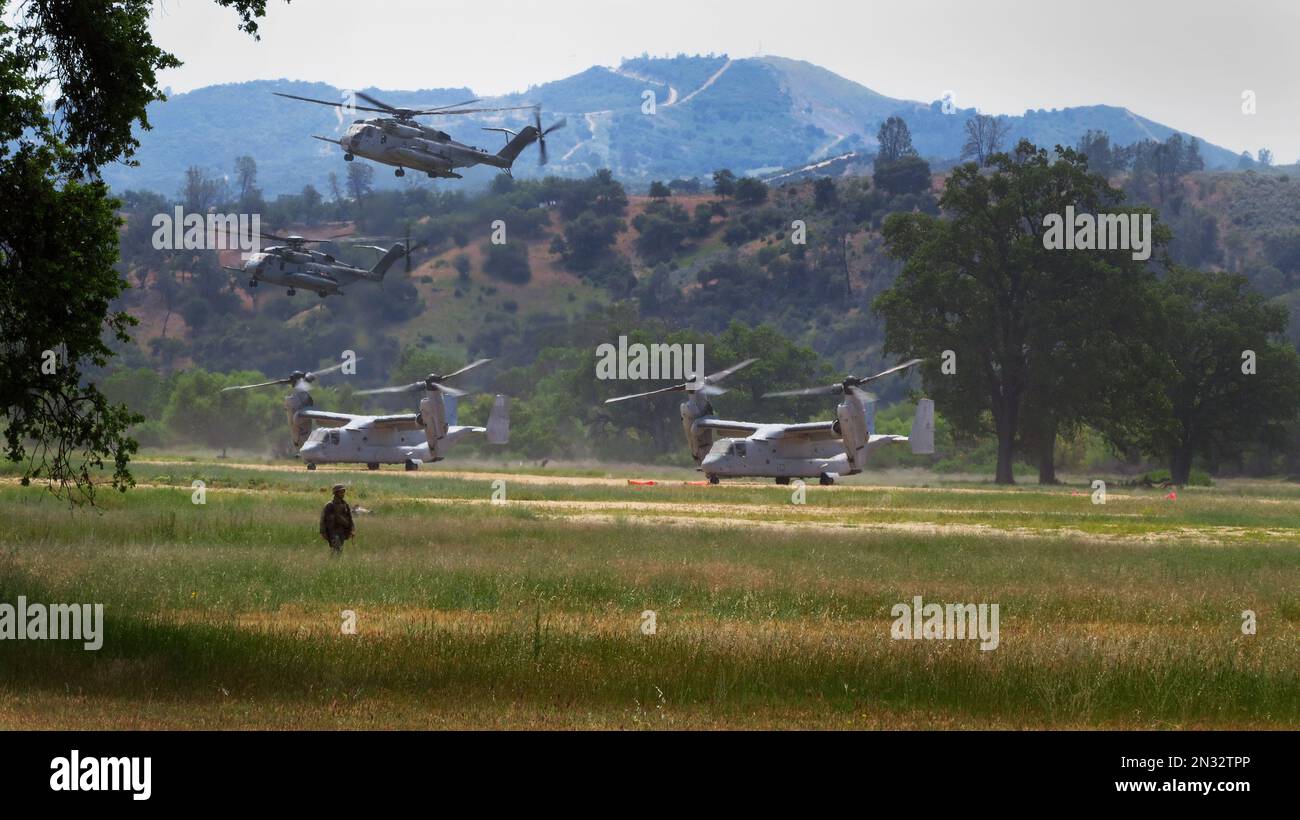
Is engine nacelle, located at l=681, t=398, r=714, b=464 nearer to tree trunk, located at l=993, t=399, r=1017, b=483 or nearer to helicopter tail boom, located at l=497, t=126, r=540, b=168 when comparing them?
helicopter tail boom, located at l=497, t=126, r=540, b=168

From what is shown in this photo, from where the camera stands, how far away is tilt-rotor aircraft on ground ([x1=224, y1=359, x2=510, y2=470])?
87.4m

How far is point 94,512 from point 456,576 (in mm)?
16339

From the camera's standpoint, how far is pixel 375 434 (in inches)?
3524

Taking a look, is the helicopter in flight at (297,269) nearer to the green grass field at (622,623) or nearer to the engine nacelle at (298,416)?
the engine nacelle at (298,416)

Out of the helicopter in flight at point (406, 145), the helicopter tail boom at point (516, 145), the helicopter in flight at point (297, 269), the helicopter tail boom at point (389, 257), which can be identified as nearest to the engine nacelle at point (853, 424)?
the helicopter tail boom at point (516, 145)

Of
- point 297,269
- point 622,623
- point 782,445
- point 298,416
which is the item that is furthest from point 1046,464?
point 622,623

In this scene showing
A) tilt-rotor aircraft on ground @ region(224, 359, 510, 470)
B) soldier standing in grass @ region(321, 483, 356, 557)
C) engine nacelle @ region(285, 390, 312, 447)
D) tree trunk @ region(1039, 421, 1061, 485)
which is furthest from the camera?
tree trunk @ region(1039, 421, 1061, 485)

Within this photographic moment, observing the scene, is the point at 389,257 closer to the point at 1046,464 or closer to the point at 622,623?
the point at 1046,464

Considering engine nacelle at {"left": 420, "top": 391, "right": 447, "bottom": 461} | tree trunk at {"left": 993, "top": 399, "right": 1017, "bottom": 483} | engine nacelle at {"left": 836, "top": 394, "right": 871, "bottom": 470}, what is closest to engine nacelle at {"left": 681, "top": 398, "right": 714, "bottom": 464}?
engine nacelle at {"left": 836, "top": 394, "right": 871, "bottom": 470}

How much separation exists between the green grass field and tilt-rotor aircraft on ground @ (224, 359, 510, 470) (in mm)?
39116

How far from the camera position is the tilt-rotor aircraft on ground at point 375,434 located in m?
87.4

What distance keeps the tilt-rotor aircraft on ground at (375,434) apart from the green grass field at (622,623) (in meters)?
39.1

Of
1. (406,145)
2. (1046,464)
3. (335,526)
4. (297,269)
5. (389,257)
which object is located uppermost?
(406,145)

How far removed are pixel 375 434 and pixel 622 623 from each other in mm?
67423
